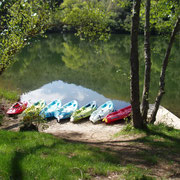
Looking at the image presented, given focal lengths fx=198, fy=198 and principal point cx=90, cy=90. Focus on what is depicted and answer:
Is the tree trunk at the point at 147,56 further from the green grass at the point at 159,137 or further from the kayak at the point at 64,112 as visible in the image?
the kayak at the point at 64,112

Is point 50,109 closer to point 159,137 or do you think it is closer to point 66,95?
point 66,95

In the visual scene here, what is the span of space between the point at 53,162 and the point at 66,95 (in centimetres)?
1638

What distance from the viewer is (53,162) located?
482cm

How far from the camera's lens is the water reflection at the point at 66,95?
1907cm

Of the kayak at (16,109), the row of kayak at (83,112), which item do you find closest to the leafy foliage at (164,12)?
the row of kayak at (83,112)

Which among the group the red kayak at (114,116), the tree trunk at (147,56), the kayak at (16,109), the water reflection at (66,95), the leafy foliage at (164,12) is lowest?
the red kayak at (114,116)

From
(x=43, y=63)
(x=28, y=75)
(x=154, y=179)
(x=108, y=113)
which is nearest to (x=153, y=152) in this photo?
(x=154, y=179)

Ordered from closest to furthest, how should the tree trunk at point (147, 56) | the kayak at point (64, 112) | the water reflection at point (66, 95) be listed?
the tree trunk at point (147, 56)
the kayak at point (64, 112)
the water reflection at point (66, 95)

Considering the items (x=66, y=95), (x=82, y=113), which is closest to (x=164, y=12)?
(x=82, y=113)

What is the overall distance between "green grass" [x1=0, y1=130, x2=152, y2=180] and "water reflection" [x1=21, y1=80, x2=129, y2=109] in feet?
38.5

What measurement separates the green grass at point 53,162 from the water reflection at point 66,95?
1173cm

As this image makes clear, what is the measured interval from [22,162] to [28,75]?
24111mm

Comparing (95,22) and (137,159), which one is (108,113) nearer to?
(95,22)

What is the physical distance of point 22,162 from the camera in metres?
4.65
